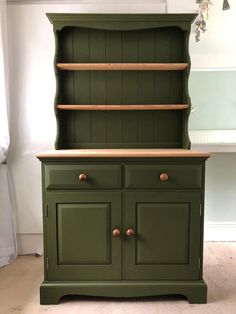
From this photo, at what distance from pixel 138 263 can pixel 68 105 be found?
43.7 inches

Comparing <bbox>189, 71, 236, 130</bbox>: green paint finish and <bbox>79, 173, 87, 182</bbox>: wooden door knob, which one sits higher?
<bbox>189, 71, 236, 130</bbox>: green paint finish

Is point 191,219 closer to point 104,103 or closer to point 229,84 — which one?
point 104,103

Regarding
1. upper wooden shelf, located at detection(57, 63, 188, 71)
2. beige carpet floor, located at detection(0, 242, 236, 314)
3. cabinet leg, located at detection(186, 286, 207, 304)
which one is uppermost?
upper wooden shelf, located at detection(57, 63, 188, 71)

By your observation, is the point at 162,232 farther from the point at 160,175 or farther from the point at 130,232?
the point at 160,175

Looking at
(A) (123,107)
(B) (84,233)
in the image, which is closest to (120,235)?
(B) (84,233)

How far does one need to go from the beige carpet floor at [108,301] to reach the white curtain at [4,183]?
0.63 ft

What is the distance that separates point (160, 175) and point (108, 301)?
0.82 m

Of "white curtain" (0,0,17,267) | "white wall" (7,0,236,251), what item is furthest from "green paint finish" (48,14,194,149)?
"white curtain" (0,0,17,267)

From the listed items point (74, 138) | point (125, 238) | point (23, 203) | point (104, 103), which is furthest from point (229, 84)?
point (23, 203)

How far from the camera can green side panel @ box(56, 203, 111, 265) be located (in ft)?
6.41

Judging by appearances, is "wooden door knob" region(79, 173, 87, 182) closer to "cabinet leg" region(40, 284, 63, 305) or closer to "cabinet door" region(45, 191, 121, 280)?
"cabinet door" region(45, 191, 121, 280)

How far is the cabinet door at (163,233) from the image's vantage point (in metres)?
1.95

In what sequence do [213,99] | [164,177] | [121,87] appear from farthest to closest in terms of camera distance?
[213,99] → [121,87] → [164,177]

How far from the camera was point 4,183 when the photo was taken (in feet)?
8.34
